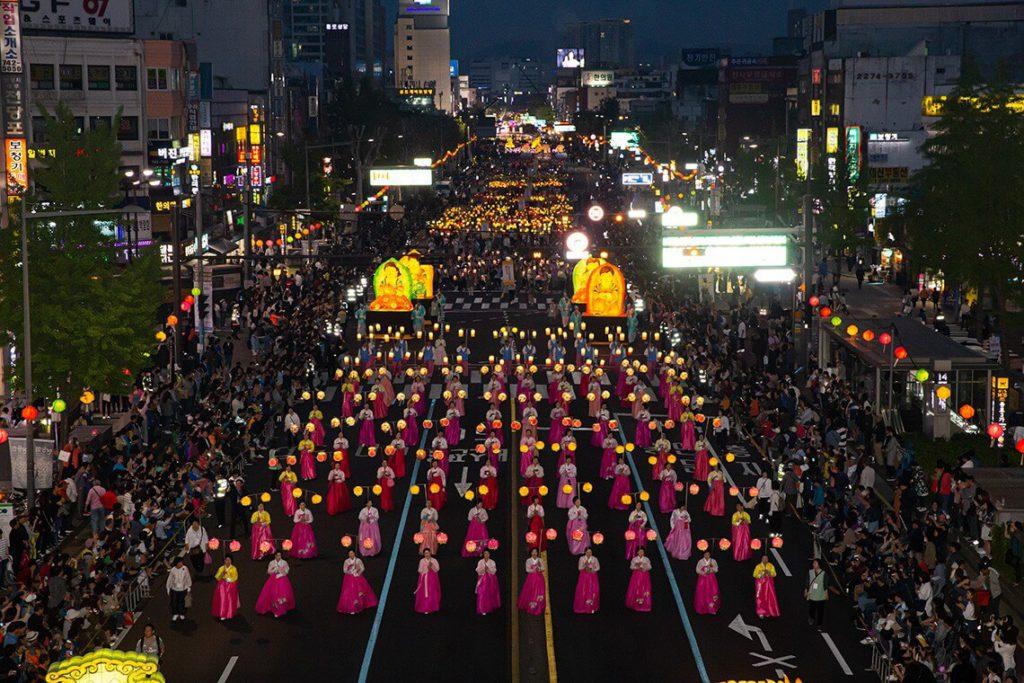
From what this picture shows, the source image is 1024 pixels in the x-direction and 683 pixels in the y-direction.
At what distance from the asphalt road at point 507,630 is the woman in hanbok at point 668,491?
1190 millimetres

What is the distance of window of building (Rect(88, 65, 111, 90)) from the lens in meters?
67.7

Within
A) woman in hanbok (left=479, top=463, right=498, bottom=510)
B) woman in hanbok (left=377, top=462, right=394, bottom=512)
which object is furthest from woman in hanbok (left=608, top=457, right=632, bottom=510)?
woman in hanbok (left=377, top=462, right=394, bottom=512)

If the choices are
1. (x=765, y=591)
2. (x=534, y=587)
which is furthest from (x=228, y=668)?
(x=765, y=591)

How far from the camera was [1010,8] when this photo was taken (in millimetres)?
107500

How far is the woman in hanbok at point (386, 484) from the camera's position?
3212 cm

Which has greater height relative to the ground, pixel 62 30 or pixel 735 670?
pixel 62 30

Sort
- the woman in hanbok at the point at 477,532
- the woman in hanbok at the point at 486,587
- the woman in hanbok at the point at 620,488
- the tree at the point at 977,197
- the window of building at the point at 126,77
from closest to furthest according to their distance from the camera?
the woman in hanbok at the point at 486,587 < the woman in hanbok at the point at 477,532 < the woman in hanbok at the point at 620,488 < the tree at the point at 977,197 < the window of building at the point at 126,77

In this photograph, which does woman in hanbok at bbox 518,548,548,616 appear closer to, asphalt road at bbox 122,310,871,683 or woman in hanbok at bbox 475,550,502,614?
asphalt road at bbox 122,310,871,683

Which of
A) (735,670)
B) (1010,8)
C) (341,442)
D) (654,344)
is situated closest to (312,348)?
(654,344)

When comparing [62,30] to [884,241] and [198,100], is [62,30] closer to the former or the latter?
[198,100]

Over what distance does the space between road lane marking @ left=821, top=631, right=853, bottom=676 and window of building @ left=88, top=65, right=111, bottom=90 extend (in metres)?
51.3

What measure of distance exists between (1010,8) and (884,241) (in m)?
44.3

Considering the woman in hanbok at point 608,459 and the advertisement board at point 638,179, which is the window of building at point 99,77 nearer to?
the woman in hanbok at point 608,459

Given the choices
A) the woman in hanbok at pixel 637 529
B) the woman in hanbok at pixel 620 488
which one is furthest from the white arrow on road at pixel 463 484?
the woman in hanbok at pixel 637 529
